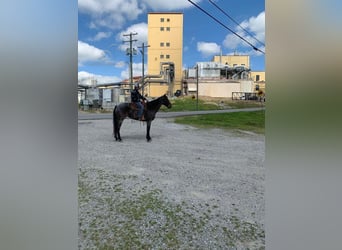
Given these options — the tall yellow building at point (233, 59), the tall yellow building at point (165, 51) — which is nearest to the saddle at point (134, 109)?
the tall yellow building at point (165, 51)

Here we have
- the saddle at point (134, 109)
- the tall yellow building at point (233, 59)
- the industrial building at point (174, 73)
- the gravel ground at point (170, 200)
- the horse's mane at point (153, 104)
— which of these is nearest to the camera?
the gravel ground at point (170, 200)

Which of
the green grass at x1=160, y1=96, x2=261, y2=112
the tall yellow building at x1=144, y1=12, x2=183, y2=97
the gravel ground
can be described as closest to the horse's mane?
the gravel ground

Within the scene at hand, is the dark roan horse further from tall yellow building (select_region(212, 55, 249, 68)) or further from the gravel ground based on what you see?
tall yellow building (select_region(212, 55, 249, 68))

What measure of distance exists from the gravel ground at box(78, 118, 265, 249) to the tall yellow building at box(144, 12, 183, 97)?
17.3 meters

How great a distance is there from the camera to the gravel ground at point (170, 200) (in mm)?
1561

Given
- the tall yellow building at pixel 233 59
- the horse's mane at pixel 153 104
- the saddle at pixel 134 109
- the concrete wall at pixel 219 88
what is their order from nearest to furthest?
the saddle at pixel 134 109 → the horse's mane at pixel 153 104 → the concrete wall at pixel 219 88 → the tall yellow building at pixel 233 59

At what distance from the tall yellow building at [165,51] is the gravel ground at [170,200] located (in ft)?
56.9

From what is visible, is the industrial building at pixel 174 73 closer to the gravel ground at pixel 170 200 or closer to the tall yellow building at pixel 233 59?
the tall yellow building at pixel 233 59

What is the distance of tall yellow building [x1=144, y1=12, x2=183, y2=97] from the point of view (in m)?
21.3
